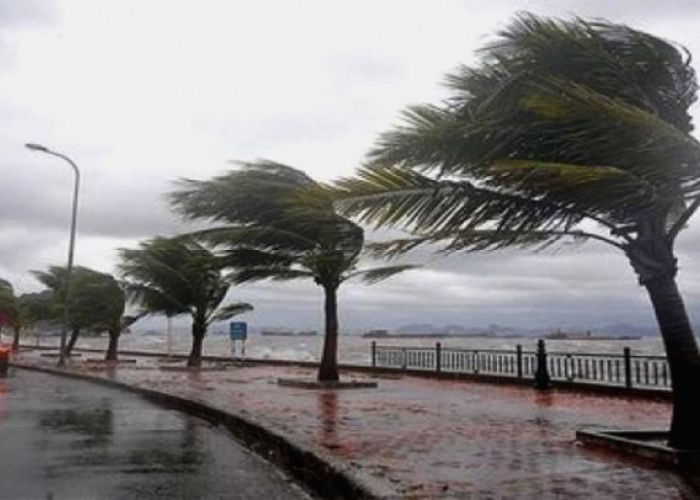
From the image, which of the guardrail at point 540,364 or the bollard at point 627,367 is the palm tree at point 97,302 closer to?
the guardrail at point 540,364

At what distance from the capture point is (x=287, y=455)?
970 cm

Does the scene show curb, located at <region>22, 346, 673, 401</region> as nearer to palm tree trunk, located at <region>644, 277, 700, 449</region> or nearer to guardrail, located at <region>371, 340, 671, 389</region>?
guardrail, located at <region>371, 340, 671, 389</region>

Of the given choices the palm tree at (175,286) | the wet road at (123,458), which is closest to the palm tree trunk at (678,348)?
the wet road at (123,458)

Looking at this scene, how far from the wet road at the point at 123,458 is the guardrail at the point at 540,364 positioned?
371 inches

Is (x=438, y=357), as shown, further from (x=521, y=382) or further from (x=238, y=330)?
(x=238, y=330)

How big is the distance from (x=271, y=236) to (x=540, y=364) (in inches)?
276

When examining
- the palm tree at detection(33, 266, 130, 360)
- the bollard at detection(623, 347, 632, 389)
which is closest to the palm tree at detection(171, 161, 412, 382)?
the bollard at detection(623, 347, 632, 389)

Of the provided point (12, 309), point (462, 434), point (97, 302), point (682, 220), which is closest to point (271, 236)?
point (462, 434)

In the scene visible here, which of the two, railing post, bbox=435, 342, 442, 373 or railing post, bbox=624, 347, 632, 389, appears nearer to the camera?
railing post, bbox=624, 347, 632, 389

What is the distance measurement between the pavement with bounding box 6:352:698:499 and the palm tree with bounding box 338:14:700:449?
166 centimetres

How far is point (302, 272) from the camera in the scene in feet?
72.7

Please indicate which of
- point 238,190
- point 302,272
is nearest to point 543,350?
point 302,272

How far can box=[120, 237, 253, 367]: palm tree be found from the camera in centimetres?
3325

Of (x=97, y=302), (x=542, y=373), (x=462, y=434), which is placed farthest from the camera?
(x=97, y=302)
